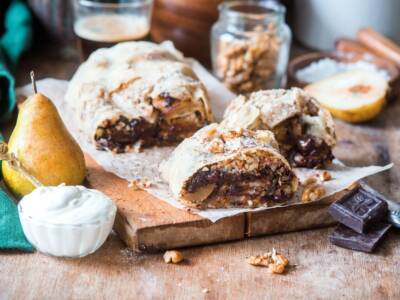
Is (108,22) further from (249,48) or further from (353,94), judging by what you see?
(353,94)

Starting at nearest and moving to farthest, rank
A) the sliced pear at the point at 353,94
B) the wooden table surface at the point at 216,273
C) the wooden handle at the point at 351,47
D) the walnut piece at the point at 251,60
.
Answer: the wooden table surface at the point at 216,273 < the sliced pear at the point at 353,94 < the walnut piece at the point at 251,60 < the wooden handle at the point at 351,47

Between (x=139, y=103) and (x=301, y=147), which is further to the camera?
(x=139, y=103)

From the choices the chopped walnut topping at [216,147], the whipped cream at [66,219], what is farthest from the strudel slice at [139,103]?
the whipped cream at [66,219]

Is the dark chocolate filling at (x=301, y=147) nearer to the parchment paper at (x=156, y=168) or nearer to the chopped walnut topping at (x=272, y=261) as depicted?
the parchment paper at (x=156, y=168)

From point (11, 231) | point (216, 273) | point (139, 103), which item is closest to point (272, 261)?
point (216, 273)

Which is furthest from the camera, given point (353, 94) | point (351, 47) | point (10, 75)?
point (351, 47)
